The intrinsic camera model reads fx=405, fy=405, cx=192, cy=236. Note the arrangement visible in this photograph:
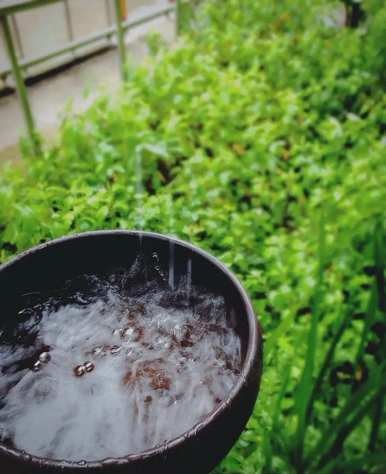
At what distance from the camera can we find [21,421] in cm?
104

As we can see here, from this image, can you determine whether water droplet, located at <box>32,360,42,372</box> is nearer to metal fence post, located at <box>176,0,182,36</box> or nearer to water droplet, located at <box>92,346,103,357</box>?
water droplet, located at <box>92,346,103,357</box>

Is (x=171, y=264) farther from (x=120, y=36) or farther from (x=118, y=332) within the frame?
(x=120, y=36)

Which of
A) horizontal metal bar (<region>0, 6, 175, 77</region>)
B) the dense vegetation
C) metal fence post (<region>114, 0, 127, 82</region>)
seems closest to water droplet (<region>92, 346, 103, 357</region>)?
the dense vegetation

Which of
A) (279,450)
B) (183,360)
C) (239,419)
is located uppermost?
(239,419)

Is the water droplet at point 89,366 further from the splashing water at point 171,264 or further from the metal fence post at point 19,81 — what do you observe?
the metal fence post at point 19,81

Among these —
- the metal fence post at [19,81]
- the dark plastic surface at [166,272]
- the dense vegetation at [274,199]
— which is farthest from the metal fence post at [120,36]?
the dark plastic surface at [166,272]

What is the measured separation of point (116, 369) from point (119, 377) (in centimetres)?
3

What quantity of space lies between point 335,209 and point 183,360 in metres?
1.96

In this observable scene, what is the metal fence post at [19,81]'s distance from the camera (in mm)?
2549

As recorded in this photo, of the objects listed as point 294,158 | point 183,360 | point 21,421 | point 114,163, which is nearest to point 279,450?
point 183,360

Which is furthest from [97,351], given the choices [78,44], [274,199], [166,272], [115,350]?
[78,44]

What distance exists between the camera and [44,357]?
1.20 m

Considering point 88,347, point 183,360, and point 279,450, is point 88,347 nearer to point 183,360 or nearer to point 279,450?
point 183,360

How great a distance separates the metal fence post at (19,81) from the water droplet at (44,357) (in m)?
2.23
